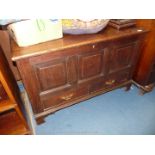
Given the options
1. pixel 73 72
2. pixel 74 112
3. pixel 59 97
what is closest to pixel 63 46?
pixel 73 72

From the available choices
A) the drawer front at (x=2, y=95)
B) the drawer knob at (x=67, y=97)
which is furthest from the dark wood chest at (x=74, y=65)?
the drawer front at (x=2, y=95)

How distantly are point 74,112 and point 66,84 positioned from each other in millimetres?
413

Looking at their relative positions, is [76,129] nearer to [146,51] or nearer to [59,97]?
[59,97]

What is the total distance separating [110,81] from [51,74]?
64 cm

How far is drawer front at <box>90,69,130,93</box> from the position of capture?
54.2 inches

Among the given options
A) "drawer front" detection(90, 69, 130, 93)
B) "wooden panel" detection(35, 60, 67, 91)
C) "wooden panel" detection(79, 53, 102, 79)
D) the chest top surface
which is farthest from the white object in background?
"drawer front" detection(90, 69, 130, 93)

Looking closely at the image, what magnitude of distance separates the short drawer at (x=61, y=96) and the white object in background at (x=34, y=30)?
0.44 meters

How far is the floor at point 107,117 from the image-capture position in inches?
52.0

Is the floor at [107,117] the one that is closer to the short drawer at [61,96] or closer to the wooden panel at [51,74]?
the short drawer at [61,96]

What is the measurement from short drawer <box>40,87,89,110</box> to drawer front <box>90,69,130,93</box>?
4.2 inches

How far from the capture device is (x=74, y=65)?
1104mm

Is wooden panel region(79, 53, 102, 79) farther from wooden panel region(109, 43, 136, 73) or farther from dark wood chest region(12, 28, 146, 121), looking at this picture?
wooden panel region(109, 43, 136, 73)

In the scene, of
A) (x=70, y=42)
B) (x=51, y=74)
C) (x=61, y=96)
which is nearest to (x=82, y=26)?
(x=70, y=42)

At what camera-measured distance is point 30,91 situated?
1075 mm
